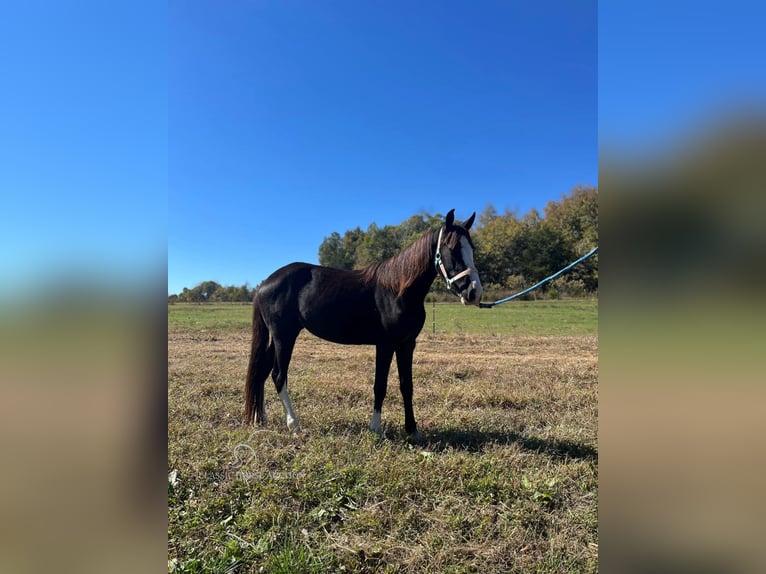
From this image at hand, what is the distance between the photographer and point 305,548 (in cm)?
243

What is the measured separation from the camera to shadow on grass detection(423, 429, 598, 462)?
12.3ft

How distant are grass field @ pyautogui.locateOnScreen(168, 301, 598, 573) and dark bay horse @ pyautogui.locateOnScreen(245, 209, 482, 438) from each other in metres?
0.57

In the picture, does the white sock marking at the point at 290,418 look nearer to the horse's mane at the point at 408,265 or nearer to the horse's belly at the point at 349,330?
the horse's belly at the point at 349,330

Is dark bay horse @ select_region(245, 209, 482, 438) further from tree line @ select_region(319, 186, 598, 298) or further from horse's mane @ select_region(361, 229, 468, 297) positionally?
tree line @ select_region(319, 186, 598, 298)

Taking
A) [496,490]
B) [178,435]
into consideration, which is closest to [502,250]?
[496,490]

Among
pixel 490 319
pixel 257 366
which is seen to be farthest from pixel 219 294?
pixel 490 319

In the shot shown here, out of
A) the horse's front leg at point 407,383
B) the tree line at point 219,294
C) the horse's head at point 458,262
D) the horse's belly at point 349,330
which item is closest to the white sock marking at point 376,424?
the horse's front leg at point 407,383

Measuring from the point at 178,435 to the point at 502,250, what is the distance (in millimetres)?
7732

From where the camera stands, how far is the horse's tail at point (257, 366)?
4.48 m

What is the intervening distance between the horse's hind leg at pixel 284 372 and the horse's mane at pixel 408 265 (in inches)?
52.9

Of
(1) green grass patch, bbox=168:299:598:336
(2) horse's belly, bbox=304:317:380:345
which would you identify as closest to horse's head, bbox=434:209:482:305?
(2) horse's belly, bbox=304:317:380:345

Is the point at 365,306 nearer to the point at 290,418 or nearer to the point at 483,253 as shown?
the point at 290,418
